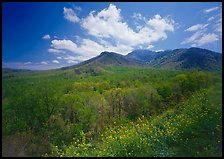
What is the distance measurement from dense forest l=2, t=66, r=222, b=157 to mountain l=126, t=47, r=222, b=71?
1.14 ft

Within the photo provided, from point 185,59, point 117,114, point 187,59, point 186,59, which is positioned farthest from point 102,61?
point 187,59

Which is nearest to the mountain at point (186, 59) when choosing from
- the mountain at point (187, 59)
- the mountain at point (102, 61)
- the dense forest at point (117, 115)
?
the mountain at point (187, 59)

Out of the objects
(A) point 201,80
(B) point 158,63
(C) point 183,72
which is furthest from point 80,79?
(A) point 201,80

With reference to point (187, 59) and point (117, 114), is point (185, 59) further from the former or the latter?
point (117, 114)

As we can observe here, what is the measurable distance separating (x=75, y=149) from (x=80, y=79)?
6303 mm

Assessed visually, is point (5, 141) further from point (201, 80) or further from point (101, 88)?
point (201, 80)

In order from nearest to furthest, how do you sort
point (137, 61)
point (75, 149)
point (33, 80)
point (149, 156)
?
point (149, 156) < point (75, 149) < point (33, 80) < point (137, 61)

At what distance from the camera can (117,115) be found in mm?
10531

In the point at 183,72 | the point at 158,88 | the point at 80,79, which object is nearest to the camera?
the point at 183,72

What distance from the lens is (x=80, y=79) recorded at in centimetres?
1239

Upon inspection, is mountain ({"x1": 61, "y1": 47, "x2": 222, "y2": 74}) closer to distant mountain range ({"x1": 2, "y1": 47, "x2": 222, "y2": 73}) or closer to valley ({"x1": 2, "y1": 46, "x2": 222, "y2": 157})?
distant mountain range ({"x1": 2, "y1": 47, "x2": 222, "y2": 73})

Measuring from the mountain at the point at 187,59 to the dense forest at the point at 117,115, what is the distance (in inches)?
13.7

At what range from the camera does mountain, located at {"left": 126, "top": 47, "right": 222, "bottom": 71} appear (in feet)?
26.9

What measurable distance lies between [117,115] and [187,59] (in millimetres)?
4076
